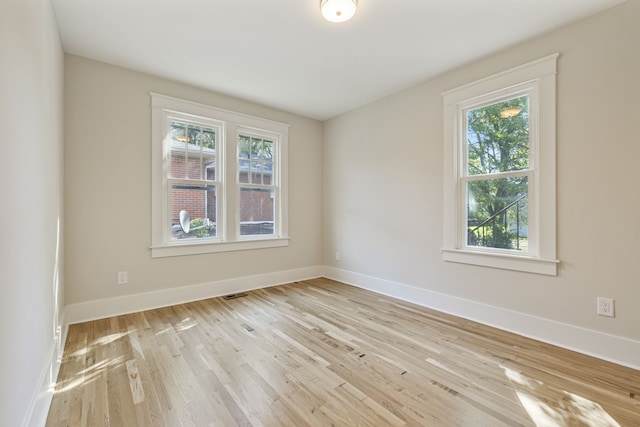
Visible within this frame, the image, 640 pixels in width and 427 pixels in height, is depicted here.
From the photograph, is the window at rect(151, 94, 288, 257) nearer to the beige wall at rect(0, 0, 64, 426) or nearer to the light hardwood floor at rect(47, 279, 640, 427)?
the light hardwood floor at rect(47, 279, 640, 427)

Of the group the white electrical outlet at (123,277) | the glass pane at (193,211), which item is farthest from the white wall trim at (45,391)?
the glass pane at (193,211)

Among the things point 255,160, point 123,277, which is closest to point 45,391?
point 123,277

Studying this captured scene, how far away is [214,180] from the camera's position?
146 inches

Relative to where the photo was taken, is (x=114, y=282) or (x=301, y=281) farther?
(x=301, y=281)

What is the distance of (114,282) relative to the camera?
118 inches

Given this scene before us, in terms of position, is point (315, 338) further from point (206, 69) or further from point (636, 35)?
point (636, 35)

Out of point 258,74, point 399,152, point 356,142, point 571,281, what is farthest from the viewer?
point 356,142

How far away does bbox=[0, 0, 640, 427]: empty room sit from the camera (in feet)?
5.23

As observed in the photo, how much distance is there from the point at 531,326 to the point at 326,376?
6.28 ft

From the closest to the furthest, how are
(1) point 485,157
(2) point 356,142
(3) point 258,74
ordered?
(1) point 485,157
(3) point 258,74
(2) point 356,142

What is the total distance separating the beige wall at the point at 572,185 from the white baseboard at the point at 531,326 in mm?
43

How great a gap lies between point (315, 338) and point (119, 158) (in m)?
2.71

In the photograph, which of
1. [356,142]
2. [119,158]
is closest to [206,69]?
[119,158]

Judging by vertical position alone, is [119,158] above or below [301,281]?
above
